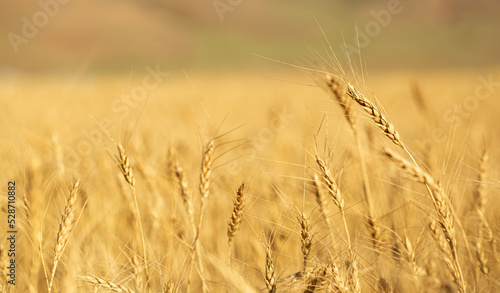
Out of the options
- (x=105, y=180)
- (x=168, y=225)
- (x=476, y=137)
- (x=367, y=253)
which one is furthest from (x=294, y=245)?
(x=476, y=137)

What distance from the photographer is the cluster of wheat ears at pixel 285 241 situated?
3.65ft

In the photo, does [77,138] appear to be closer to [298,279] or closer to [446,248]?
[298,279]

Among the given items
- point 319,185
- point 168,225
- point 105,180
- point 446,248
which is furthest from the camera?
point 105,180

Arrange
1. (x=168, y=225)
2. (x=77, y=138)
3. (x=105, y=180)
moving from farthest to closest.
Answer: (x=77, y=138) → (x=105, y=180) → (x=168, y=225)

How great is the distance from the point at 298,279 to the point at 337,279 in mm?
184

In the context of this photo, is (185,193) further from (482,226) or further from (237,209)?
(482,226)

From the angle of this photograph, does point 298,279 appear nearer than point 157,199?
Yes

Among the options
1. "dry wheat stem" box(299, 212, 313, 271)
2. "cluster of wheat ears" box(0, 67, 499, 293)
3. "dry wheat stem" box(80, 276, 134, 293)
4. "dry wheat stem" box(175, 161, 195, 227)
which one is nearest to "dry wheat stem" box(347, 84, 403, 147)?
"cluster of wheat ears" box(0, 67, 499, 293)

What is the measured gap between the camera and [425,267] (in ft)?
4.83

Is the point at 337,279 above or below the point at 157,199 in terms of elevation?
below

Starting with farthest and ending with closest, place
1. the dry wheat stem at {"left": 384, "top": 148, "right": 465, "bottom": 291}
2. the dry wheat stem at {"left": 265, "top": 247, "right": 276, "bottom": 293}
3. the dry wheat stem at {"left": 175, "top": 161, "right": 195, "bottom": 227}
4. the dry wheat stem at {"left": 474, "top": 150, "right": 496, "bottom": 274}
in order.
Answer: the dry wheat stem at {"left": 175, "top": 161, "right": 195, "bottom": 227} < the dry wheat stem at {"left": 474, "top": 150, "right": 496, "bottom": 274} < the dry wheat stem at {"left": 265, "top": 247, "right": 276, "bottom": 293} < the dry wheat stem at {"left": 384, "top": 148, "right": 465, "bottom": 291}

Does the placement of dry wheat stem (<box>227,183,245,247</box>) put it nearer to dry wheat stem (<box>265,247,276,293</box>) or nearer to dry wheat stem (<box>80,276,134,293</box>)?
dry wheat stem (<box>265,247,276,293</box>)

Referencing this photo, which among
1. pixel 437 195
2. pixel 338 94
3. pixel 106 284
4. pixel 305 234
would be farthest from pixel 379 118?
pixel 106 284

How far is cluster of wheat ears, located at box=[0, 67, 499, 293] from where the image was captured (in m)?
1.11
